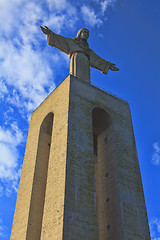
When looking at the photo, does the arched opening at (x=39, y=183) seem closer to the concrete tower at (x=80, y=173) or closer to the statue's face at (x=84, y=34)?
the concrete tower at (x=80, y=173)

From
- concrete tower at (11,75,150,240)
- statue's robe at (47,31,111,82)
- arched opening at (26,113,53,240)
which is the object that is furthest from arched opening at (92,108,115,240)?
statue's robe at (47,31,111,82)

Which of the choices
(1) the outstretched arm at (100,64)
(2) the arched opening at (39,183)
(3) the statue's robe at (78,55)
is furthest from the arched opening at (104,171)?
(1) the outstretched arm at (100,64)

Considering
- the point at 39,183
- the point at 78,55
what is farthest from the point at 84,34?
the point at 39,183

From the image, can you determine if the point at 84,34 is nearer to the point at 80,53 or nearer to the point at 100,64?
the point at 80,53

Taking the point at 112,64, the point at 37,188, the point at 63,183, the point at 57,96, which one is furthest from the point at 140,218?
the point at 112,64

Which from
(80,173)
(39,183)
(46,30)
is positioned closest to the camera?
(80,173)

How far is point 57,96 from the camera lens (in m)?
19.2

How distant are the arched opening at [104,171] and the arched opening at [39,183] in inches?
117

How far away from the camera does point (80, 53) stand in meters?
22.3

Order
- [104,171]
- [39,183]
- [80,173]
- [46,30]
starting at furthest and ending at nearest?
[46,30]
[104,171]
[39,183]
[80,173]

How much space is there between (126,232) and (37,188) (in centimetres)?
536

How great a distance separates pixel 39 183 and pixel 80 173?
3449 millimetres

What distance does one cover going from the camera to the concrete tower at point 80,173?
44.8 ft

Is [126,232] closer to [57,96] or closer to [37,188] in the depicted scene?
[37,188]
